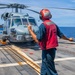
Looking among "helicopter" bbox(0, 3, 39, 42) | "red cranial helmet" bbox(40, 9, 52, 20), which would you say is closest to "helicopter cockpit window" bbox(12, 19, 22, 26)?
"helicopter" bbox(0, 3, 39, 42)

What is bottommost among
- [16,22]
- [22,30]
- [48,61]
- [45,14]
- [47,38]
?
[22,30]

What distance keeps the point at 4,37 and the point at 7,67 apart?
904cm

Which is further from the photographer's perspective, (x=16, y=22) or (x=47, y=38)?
(x=16, y=22)

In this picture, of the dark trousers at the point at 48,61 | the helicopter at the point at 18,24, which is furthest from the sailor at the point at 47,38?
the helicopter at the point at 18,24

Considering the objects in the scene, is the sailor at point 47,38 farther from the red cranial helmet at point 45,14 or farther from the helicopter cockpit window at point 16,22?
the helicopter cockpit window at point 16,22

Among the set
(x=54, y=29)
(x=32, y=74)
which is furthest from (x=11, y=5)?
(x=54, y=29)

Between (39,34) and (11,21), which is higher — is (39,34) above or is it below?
above

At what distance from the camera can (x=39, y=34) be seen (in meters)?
5.17

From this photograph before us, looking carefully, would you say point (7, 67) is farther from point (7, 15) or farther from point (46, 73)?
point (7, 15)

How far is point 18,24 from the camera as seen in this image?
17.6 meters

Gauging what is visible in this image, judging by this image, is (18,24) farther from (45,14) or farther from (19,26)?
(45,14)

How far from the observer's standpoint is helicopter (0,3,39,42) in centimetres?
1620

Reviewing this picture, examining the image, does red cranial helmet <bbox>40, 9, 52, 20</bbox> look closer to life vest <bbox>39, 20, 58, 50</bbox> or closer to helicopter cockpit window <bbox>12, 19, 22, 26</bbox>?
life vest <bbox>39, 20, 58, 50</bbox>

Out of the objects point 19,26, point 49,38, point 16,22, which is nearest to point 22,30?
point 19,26
